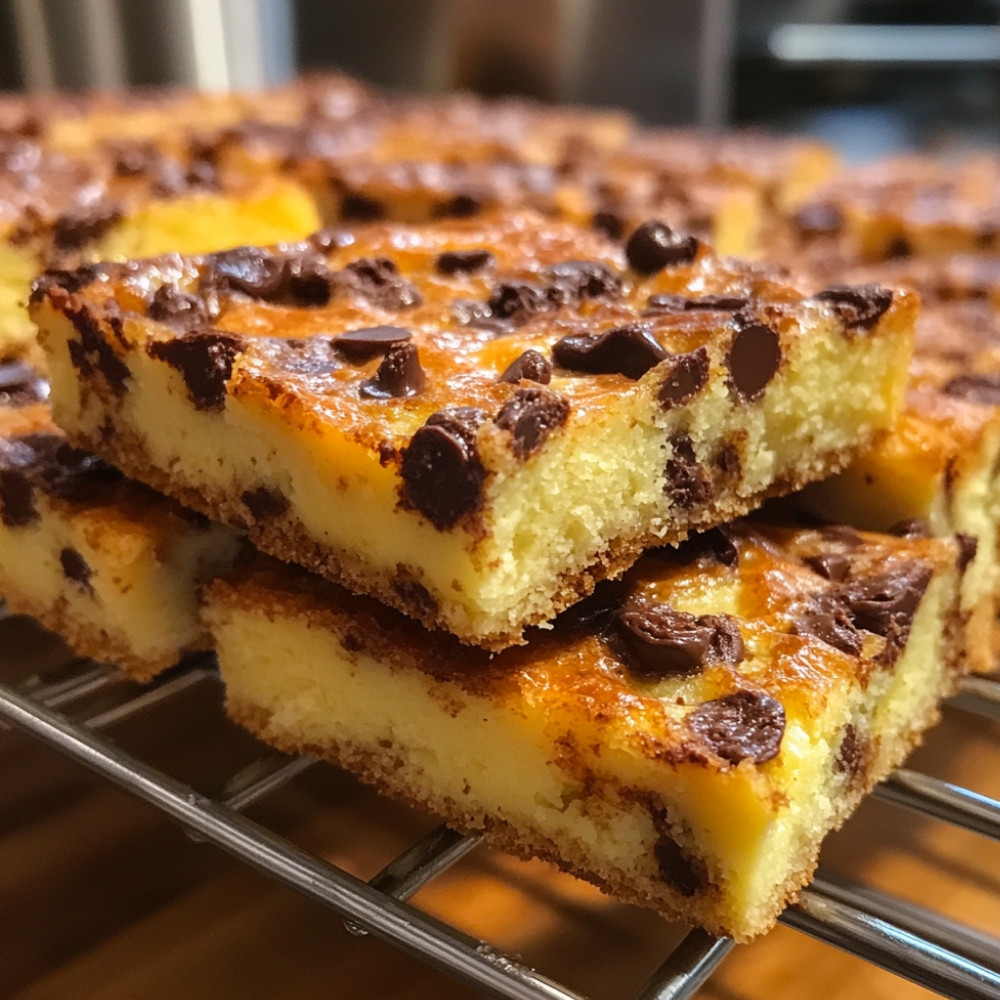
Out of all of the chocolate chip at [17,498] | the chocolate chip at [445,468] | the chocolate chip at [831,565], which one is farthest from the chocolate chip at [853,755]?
the chocolate chip at [17,498]

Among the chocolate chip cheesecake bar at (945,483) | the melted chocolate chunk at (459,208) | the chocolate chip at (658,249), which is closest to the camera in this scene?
the chocolate chip cheesecake bar at (945,483)

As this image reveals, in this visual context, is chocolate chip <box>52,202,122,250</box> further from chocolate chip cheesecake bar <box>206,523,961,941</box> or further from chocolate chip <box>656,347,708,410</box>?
chocolate chip <box>656,347,708,410</box>

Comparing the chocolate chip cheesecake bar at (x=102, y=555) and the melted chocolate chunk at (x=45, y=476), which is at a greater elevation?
the melted chocolate chunk at (x=45, y=476)

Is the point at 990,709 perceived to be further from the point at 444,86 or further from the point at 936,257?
the point at 444,86

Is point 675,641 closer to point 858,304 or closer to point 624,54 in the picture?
point 858,304

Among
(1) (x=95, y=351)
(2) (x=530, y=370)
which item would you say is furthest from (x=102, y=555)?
(2) (x=530, y=370)

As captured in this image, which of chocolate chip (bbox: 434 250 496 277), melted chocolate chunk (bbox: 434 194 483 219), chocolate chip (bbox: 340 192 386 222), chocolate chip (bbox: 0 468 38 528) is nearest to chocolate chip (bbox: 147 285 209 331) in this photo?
chocolate chip (bbox: 0 468 38 528)

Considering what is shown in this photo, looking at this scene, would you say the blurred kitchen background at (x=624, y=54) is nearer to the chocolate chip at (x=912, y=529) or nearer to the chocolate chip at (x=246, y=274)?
the chocolate chip at (x=246, y=274)
